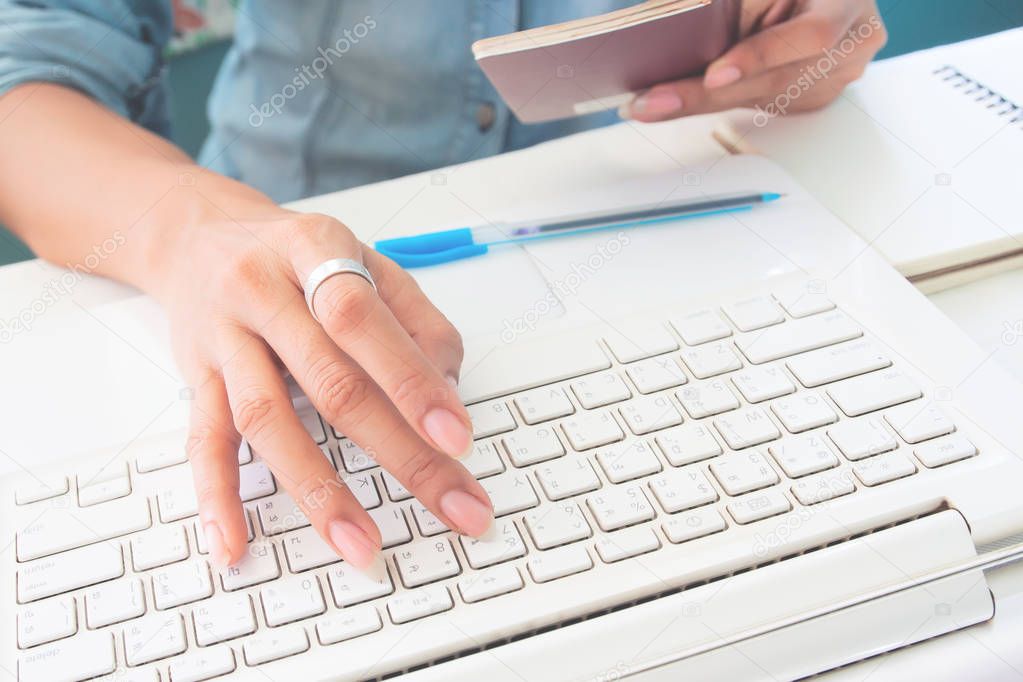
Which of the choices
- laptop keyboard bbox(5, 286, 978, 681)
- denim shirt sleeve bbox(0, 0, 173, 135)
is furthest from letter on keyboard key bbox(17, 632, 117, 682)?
denim shirt sleeve bbox(0, 0, 173, 135)

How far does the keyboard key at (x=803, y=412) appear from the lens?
15.9 inches

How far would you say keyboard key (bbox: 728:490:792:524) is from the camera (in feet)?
1.21

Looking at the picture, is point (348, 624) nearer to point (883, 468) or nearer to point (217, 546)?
point (217, 546)

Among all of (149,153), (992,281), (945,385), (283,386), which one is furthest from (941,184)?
(149,153)

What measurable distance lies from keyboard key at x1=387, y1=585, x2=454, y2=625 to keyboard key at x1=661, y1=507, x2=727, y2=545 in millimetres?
96

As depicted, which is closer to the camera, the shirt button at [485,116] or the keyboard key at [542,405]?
the keyboard key at [542,405]

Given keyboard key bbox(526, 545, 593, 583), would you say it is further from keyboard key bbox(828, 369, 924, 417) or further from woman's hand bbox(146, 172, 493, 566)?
keyboard key bbox(828, 369, 924, 417)

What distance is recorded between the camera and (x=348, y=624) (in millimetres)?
344

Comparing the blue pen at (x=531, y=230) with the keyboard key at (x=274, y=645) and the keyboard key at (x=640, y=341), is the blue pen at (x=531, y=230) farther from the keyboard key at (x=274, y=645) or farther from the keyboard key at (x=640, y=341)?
the keyboard key at (x=274, y=645)

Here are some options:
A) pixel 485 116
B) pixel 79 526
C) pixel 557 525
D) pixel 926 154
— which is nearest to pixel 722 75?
pixel 926 154

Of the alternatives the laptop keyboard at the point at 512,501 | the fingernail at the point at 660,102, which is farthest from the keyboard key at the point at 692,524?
the fingernail at the point at 660,102

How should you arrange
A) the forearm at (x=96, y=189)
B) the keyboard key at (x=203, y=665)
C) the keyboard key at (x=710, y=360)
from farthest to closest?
the forearm at (x=96, y=189)
the keyboard key at (x=710, y=360)
the keyboard key at (x=203, y=665)

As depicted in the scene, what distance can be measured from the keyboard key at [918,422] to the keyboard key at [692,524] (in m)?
0.10

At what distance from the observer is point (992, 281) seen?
52 centimetres
